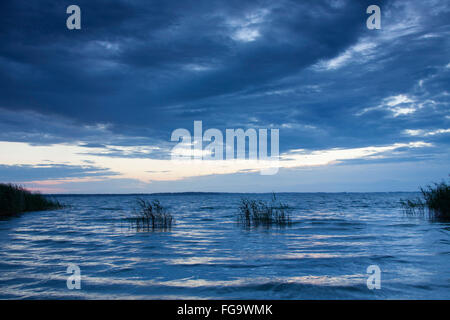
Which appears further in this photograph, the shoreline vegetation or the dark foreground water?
the shoreline vegetation

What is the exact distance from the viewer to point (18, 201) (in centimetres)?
3219

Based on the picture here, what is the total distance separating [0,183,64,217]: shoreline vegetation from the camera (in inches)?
1152

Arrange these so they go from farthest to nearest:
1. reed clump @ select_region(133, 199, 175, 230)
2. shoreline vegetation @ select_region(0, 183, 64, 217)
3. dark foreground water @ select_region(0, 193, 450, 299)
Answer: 1. shoreline vegetation @ select_region(0, 183, 64, 217)
2. reed clump @ select_region(133, 199, 175, 230)
3. dark foreground water @ select_region(0, 193, 450, 299)

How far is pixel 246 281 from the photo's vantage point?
8.91 m

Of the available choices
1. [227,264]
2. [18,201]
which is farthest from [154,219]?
[18,201]

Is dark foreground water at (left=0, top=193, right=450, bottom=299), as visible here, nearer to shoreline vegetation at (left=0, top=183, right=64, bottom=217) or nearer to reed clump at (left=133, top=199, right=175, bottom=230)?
reed clump at (left=133, top=199, right=175, bottom=230)

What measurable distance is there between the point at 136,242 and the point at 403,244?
12689mm

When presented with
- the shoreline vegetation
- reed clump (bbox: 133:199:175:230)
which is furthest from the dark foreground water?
the shoreline vegetation

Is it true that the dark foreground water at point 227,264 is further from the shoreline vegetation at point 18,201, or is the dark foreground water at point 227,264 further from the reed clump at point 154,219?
the shoreline vegetation at point 18,201

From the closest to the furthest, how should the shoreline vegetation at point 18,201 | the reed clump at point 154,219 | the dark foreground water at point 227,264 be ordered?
the dark foreground water at point 227,264
the reed clump at point 154,219
the shoreline vegetation at point 18,201

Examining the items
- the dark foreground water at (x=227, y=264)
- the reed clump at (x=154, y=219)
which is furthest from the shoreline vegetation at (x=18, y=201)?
the reed clump at (x=154, y=219)

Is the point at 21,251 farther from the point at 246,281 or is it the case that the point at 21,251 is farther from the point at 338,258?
the point at 338,258

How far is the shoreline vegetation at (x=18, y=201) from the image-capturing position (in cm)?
2925
